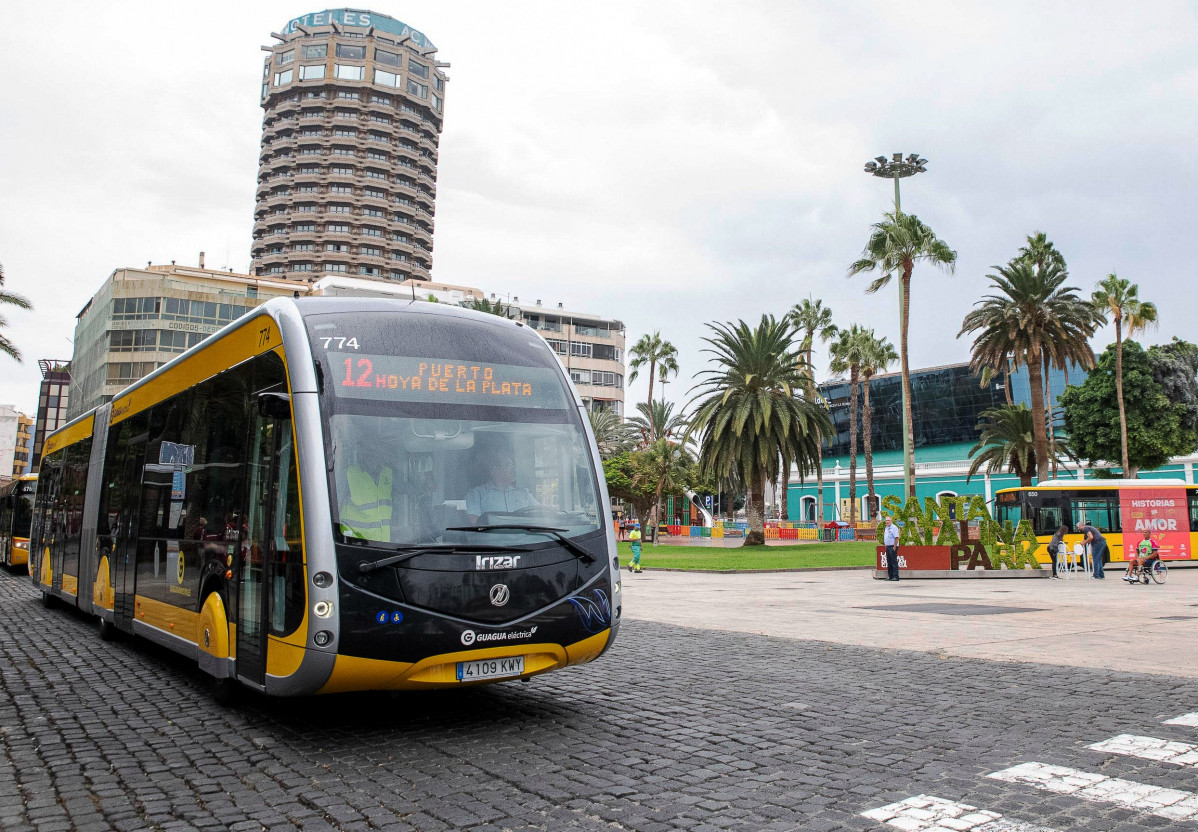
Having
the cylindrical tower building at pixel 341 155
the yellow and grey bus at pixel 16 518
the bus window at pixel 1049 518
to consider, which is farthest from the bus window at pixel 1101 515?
the cylindrical tower building at pixel 341 155

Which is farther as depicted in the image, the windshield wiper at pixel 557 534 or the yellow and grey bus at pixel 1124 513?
the yellow and grey bus at pixel 1124 513

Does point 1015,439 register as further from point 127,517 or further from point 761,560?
point 127,517

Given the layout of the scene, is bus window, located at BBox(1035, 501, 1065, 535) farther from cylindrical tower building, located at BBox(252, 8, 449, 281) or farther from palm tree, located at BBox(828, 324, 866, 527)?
cylindrical tower building, located at BBox(252, 8, 449, 281)

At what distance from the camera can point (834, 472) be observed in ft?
289

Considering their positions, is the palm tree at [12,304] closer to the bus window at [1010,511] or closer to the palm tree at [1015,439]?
the bus window at [1010,511]

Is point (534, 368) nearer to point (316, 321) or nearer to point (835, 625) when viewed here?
point (316, 321)

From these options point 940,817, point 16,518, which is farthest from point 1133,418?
point 940,817

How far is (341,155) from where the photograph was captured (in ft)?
340

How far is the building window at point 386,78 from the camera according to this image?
350 ft

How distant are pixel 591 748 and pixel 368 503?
208 cm

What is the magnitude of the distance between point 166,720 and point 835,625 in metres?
9.33

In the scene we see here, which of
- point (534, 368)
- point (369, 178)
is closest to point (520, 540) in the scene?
point (534, 368)

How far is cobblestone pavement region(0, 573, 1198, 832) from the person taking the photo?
14.8ft

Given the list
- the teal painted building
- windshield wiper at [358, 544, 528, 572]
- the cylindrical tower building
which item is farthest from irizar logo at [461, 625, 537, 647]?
the cylindrical tower building
